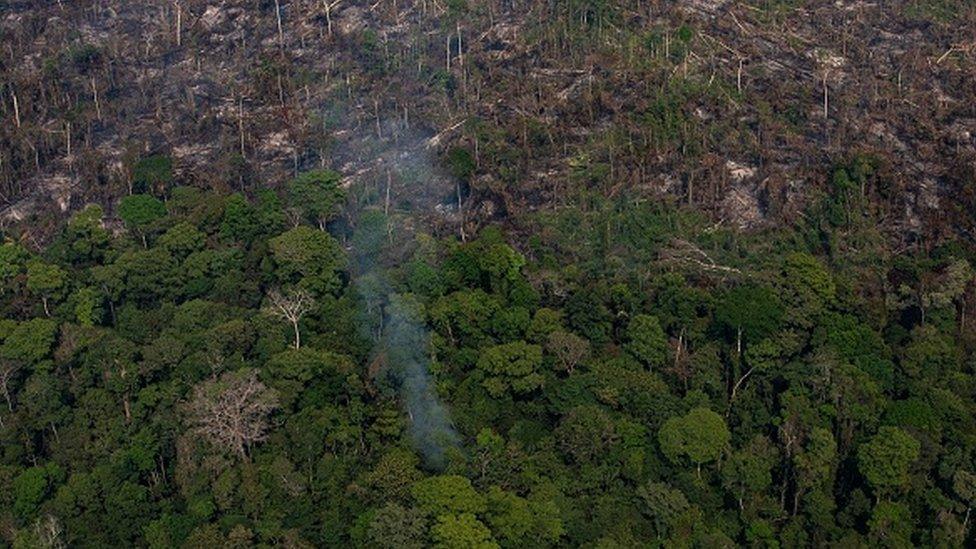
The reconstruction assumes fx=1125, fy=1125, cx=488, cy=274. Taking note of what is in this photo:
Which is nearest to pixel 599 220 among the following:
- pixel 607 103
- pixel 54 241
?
pixel 607 103

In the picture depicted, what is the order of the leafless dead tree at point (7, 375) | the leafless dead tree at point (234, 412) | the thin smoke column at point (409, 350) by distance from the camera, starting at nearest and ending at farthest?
the leafless dead tree at point (234, 412)
the thin smoke column at point (409, 350)
the leafless dead tree at point (7, 375)

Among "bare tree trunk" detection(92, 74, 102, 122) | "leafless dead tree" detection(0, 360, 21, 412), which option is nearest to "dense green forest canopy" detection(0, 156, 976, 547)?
"leafless dead tree" detection(0, 360, 21, 412)

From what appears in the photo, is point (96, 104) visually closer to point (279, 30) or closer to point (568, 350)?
point (279, 30)

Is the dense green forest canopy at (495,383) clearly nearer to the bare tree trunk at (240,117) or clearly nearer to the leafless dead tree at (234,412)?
the leafless dead tree at (234,412)

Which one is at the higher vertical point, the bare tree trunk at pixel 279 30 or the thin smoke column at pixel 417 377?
the bare tree trunk at pixel 279 30

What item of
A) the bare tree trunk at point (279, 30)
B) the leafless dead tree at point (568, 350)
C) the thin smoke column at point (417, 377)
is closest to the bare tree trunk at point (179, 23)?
the bare tree trunk at point (279, 30)

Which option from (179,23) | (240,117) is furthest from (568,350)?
(179,23)
